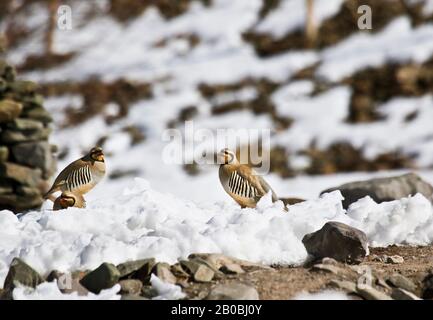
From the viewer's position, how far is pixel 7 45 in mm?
22656

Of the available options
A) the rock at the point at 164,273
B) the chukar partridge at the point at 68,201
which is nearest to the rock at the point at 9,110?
the chukar partridge at the point at 68,201

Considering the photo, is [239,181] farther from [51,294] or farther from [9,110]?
[9,110]

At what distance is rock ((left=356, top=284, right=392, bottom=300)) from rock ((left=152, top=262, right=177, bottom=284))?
1.17 metres

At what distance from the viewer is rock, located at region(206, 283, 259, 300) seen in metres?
→ 4.63

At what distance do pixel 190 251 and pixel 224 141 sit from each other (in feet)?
35.8

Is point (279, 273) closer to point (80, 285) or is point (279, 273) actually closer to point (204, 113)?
point (80, 285)

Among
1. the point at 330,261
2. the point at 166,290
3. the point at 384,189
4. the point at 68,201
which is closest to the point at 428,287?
the point at 330,261

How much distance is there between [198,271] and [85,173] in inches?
74.5

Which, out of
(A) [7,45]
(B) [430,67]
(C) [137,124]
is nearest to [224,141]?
(C) [137,124]

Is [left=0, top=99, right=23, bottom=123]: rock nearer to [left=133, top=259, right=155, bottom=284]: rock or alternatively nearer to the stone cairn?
the stone cairn

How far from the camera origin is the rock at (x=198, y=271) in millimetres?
4984

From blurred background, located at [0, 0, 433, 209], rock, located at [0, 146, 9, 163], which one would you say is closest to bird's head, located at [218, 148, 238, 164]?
rock, located at [0, 146, 9, 163]
